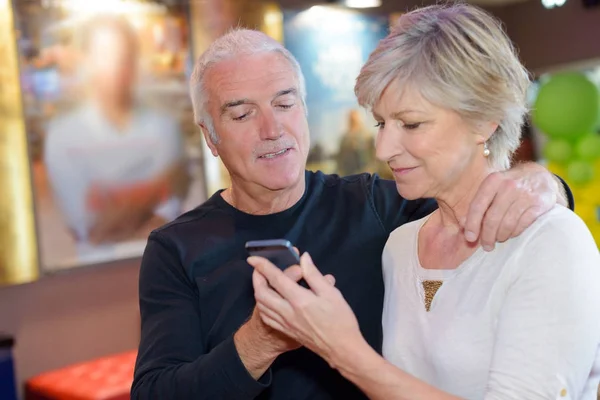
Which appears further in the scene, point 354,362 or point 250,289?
point 250,289

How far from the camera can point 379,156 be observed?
157 centimetres

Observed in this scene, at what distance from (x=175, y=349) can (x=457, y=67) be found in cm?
90

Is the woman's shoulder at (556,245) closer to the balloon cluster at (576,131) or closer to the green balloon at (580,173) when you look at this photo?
the balloon cluster at (576,131)

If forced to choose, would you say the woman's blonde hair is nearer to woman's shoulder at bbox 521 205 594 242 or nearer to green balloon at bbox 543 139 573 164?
woman's shoulder at bbox 521 205 594 242

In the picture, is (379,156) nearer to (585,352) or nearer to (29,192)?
(585,352)

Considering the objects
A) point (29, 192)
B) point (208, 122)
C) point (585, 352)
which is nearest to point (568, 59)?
point (29, 192)

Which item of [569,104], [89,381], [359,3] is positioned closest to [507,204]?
[89,381]

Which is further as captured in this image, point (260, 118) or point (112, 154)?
point (112, 154)

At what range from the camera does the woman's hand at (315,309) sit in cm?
135

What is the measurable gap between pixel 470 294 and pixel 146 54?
3.67 m

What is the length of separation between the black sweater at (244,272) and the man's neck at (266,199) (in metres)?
0.02

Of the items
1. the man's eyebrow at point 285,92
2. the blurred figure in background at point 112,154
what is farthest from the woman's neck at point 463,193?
the blurred figure in background at point 112,154

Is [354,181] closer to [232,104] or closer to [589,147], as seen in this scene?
[232,104]

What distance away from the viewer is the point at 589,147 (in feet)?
16.4
